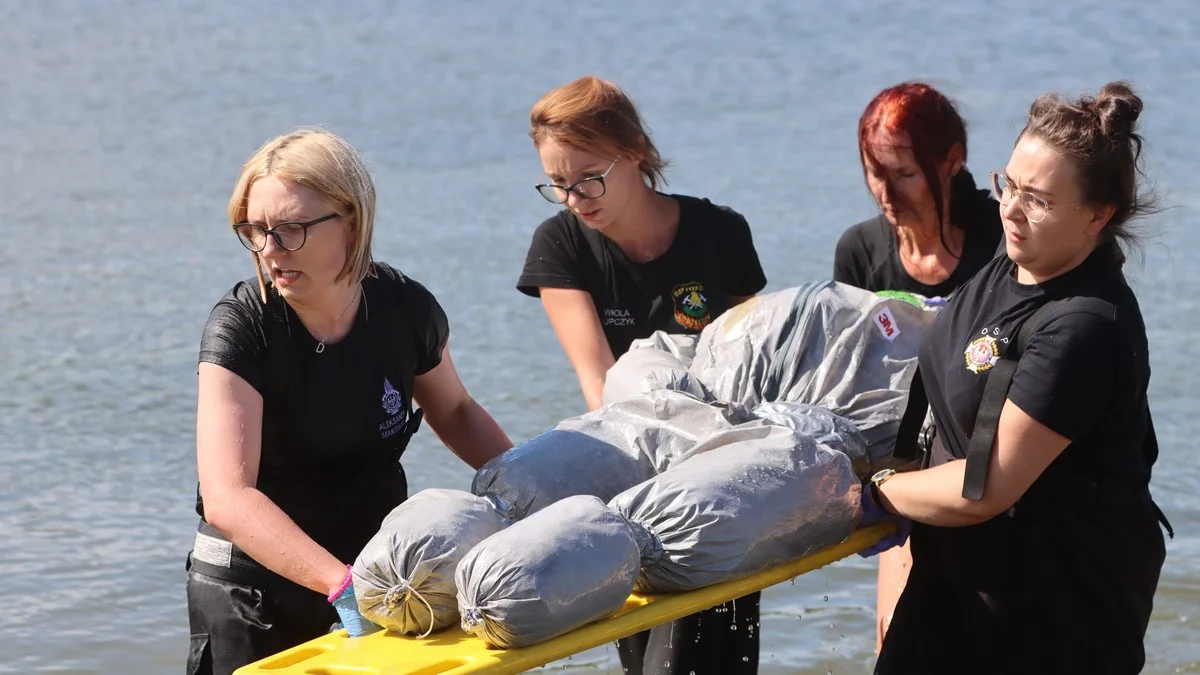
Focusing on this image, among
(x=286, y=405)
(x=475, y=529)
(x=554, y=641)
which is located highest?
(x=286, y=405)

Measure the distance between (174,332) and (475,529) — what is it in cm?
677

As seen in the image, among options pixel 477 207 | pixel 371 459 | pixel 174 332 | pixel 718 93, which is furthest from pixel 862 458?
pixel 718 93

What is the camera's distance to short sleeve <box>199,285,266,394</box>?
3180 millimetres

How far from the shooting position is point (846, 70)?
51.3 ft

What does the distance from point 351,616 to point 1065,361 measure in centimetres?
145

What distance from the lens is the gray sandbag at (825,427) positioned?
3.51 metres

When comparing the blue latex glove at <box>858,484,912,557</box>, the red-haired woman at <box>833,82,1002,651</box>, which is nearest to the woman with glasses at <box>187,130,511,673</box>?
the blue latex glove at <box>858,484,912,557</box>

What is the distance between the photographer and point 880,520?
3.55 m

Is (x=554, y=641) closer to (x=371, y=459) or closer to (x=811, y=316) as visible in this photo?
(x=371, y=459)

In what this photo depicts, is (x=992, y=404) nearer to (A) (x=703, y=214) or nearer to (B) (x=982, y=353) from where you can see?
(B) (x=982, y=353)

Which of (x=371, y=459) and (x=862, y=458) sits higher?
(x=371, y=459)

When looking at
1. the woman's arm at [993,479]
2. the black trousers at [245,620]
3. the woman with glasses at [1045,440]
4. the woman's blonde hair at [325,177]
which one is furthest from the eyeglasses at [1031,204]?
the black trousers at [245,620]

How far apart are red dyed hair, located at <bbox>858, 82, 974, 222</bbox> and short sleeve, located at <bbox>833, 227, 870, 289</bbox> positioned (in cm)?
25

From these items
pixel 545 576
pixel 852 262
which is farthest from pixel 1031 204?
pixel 852 262
